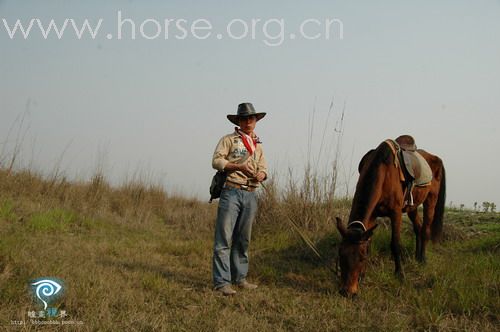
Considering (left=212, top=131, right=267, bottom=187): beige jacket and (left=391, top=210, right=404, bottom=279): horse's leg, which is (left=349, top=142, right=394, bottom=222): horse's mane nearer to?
(left=391, top=210, right=404, bottom=279): horse's leg

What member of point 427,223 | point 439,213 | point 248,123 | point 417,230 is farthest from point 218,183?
point 439,213

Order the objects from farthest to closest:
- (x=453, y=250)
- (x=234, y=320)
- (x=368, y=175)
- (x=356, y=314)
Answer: (x=453, y=250) → (x=368, y=175) → (x=356, y=314) → (x=234, y=320)

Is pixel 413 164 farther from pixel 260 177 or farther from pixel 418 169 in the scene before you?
pixel 260 177

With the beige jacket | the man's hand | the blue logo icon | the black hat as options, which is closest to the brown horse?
the man's hand

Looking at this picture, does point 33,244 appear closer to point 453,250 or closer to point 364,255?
point 364,255

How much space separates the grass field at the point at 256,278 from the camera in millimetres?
3527

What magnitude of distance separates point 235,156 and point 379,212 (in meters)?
2.10

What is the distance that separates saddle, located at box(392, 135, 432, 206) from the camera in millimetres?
5586

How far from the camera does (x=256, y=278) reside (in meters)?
5.20

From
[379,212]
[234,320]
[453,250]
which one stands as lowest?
[234,320]

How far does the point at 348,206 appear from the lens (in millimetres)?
8594

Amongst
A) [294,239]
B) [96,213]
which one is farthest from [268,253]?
[96,213]

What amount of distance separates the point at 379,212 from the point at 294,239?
201 centimetres

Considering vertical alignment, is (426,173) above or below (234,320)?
above
